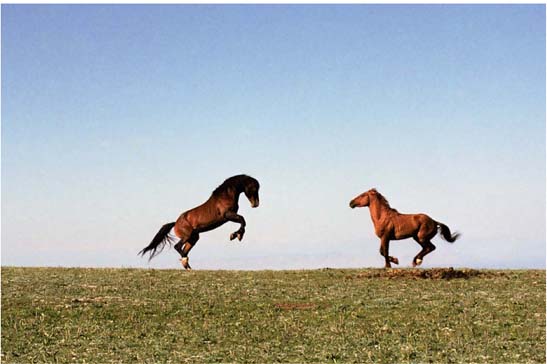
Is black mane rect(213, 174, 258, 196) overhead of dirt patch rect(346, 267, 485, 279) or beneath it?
overhead

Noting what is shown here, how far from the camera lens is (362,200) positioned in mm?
24609

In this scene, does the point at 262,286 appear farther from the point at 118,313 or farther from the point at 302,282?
the point at 118,313

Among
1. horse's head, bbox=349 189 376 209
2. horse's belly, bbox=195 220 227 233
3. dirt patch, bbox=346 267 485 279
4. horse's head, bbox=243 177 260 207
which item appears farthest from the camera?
horse's head, bbox=349 189 376 209

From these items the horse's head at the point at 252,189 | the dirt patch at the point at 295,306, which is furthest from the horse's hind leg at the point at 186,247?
the dirt patch at the point at 295,306

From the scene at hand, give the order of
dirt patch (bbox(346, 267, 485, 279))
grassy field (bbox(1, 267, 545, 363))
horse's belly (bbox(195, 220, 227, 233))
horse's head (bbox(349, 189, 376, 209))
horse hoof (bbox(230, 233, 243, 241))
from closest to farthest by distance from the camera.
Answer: grassy field (bbox(1, 267, 545, 363))
dirt patch (bbox(346, 267, 485, 279))
horse hoof (bbox(230, 233, 243, 241))
horse's belly (bbox(195, 220, 227, 233))
horse's head (bbox(349, 189, 376, 209))

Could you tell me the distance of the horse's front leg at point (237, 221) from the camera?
23.5 meters

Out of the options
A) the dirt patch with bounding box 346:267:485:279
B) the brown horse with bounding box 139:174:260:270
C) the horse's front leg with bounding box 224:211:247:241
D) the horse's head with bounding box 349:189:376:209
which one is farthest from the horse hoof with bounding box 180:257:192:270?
the dirt patch with bounding box 346:267:485:279

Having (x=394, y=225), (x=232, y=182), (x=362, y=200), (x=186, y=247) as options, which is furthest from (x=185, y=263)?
(x=394, y=225)

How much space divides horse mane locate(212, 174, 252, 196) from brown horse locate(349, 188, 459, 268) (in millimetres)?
3435

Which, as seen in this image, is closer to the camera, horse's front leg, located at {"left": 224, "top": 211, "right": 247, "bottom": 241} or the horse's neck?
horse's front leg, located at {"left": 224, "top": 211, "right": 247, "bottom": 241}

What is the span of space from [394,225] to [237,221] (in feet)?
15.4

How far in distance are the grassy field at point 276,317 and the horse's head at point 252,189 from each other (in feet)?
9.27

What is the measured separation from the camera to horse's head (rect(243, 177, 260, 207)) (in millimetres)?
24250

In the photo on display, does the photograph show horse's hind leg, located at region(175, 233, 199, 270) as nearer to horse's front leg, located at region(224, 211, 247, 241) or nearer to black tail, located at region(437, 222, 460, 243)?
horse's front leg, located at region(224, 211, 247, 241)
